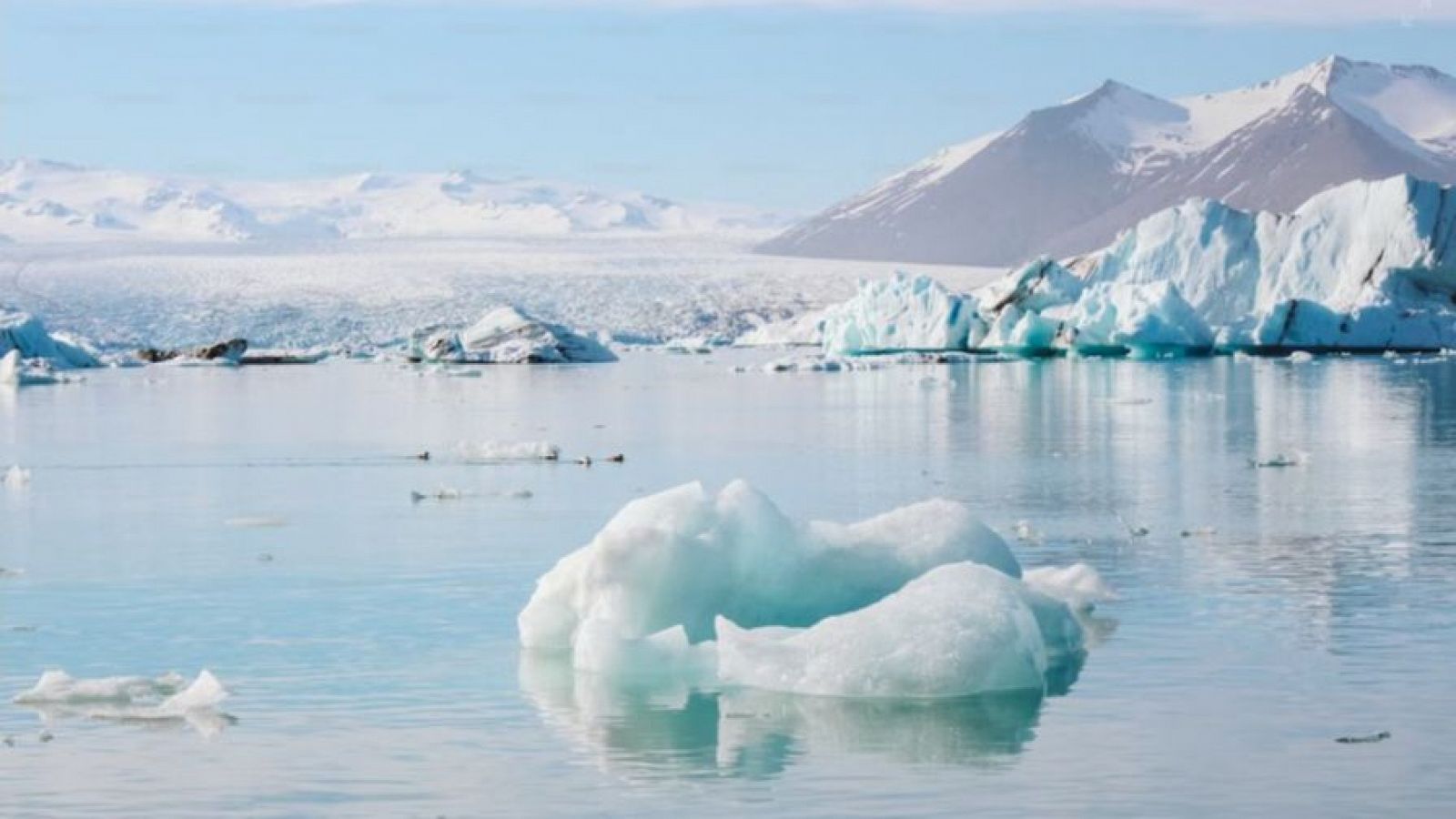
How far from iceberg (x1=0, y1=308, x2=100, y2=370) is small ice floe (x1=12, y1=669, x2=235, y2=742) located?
3871 cm

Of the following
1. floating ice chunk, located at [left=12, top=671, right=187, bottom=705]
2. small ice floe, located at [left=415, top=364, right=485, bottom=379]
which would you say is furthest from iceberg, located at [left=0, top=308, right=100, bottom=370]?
floating ice chunk, located at [left=12, top=671, right=187, bottom=705]

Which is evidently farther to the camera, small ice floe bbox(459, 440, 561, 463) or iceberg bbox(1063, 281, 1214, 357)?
iceberg bbox(1063, 281, 1214, 357)

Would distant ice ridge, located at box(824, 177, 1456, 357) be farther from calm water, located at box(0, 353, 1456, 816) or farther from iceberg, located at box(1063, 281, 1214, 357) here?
calm water, located at box(0, 353, 1456, 816)

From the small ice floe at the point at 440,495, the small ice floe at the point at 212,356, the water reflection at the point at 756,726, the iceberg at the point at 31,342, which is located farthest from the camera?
the small ice floe at the point at 212,356

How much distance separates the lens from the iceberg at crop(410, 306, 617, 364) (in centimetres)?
5475

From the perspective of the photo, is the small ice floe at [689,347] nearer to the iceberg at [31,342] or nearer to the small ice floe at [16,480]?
the iceberg at [31,342]

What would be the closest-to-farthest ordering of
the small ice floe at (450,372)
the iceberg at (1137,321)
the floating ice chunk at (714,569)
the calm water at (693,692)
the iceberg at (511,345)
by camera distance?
the calm water at (693,692)
the floating ice chunk at (714,569)
the small ice floe at (450,372)
the iceberg at (1137,321)
the iceberg at (511,345)

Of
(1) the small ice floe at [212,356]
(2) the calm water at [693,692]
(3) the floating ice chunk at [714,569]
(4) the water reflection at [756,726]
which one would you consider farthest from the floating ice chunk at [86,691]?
(1) the small ice floe at [212,356]

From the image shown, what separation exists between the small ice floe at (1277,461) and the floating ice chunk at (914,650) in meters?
11.2

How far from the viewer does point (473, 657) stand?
966cm

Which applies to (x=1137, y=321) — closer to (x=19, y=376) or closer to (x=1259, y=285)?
(x=1259, y=285)

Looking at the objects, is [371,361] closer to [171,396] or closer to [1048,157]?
[171,396]

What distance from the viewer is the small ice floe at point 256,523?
50.5 ft

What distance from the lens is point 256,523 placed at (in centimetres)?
1542
